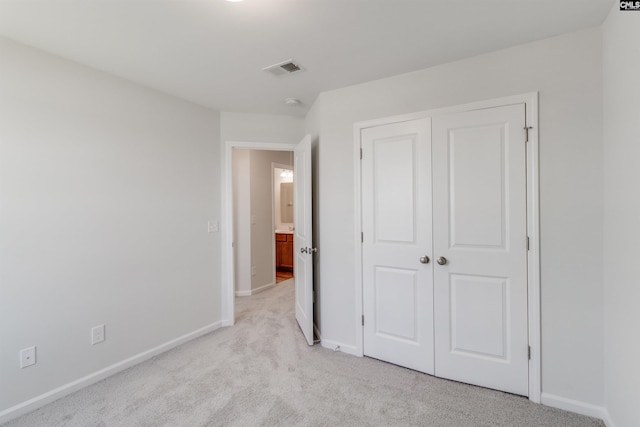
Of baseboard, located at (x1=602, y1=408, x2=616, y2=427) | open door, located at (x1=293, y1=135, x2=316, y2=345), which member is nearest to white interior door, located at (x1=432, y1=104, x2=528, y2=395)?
baseboard, located at (x1=602, y1=408, x2=616, y2=427)

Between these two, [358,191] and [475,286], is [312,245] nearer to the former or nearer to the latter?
[358,191]

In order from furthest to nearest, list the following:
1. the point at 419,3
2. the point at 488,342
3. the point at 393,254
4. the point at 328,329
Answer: the point at 328,329, the point at 393,254, the point at 488,342, the point at 419,3

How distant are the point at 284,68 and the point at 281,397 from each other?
7.76ft

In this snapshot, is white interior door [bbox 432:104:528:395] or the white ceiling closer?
the white ceiling

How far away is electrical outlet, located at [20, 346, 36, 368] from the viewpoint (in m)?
1.82

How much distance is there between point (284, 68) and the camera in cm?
215

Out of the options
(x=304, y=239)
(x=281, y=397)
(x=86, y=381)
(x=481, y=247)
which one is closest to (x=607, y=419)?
(x=481, y=247)

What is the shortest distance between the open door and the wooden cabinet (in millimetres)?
2361

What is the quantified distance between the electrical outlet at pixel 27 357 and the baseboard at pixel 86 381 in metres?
0.23

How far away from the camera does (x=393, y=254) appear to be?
2.31 metres

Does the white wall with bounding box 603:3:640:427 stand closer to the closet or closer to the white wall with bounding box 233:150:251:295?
the closet

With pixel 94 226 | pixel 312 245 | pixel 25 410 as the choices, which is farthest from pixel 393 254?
pixel 25 410

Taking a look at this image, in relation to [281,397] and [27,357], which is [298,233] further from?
[27,357]

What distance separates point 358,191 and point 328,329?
1.31m
